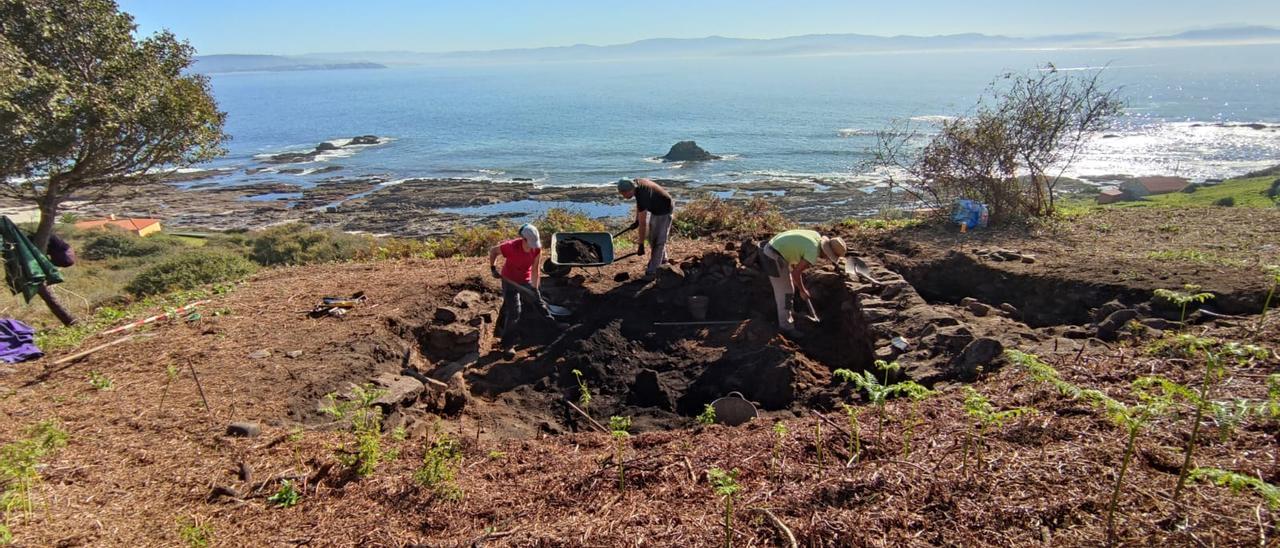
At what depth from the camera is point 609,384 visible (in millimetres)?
6883

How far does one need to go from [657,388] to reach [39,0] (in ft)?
36.1

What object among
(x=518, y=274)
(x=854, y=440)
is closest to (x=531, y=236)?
(x=518, y=274)

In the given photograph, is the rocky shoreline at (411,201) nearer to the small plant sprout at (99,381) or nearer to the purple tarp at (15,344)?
the purple tarp at (15,344)

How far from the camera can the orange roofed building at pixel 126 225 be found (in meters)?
26.8

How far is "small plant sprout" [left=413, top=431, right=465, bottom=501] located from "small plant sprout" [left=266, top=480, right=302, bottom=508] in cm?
73

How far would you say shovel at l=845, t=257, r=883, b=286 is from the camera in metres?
8.30

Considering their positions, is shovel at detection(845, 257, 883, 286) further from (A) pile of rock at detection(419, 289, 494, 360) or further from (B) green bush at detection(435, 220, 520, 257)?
(B) green bush at detection(435, 220, 520, 257)

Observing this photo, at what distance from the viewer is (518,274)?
25.0 feet

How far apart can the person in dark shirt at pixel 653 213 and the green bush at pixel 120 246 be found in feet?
68.7

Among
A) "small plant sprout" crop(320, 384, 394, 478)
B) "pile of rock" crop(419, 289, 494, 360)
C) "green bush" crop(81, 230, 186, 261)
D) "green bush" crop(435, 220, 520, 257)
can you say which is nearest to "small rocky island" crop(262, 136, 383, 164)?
"green bush" crop(81, 230, 186, 261)

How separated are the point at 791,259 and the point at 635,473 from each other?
354 centimetres

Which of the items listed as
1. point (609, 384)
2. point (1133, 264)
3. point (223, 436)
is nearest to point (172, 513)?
point (223, 436)

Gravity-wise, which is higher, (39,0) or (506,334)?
(39,0)

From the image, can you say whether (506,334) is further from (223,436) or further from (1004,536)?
(1004,536)
